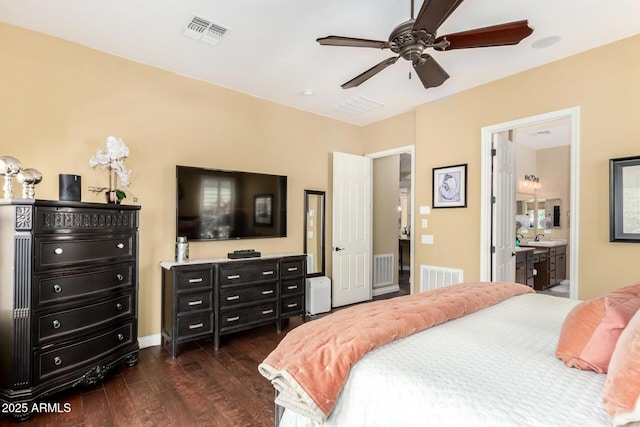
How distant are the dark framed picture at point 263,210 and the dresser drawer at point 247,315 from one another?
1034 mm

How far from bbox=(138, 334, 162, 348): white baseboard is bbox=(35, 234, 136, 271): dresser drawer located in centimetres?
103

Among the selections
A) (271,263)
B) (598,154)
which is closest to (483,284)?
(598,154)

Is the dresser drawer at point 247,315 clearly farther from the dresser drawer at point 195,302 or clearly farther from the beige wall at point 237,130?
the beige wall at point 237,130

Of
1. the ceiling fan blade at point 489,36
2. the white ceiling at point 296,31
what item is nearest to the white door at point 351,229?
the white ceiling at point 296,31

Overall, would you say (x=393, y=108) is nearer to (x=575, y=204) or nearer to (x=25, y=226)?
(x=575, y=204)

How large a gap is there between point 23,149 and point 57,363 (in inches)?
70.9

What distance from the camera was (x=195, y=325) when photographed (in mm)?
3215

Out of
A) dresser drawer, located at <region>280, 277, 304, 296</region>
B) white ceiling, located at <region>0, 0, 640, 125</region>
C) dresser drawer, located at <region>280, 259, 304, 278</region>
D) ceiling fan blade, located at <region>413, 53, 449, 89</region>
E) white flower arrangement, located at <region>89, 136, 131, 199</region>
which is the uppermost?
white ceiling, located at <region>0, 0, 640, 125</region>

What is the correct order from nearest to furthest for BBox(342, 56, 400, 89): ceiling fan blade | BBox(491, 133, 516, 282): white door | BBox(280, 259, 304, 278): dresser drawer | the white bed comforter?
the white bed comforter < BBox(342, 56, 400, 89): ceiling fan blade < BBox(491, 133, 516, 282): white door < BBox(280, 259, 304, 278): dresser drawer

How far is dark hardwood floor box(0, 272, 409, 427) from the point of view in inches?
83.6

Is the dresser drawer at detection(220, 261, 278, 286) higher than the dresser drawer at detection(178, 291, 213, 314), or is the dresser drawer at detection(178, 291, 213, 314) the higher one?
the dresser drawer at detection(220, 261, 278, 286)

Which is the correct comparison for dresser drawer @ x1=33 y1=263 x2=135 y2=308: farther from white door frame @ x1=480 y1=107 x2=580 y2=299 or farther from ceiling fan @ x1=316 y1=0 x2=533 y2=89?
white door frame @ x1=480 y1=107 x2=580 y2=299

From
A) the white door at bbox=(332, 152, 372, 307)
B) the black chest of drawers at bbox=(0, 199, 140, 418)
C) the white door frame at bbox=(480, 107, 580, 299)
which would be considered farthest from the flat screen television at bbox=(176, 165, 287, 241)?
the white door frame at bbox=(480, 107, 580, 299)

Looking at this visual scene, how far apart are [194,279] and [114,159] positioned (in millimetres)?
1351
